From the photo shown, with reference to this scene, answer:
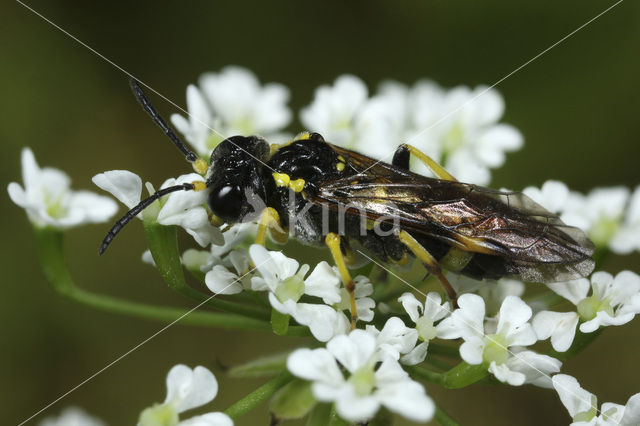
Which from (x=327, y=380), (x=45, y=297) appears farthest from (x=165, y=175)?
(x=327, y=380)

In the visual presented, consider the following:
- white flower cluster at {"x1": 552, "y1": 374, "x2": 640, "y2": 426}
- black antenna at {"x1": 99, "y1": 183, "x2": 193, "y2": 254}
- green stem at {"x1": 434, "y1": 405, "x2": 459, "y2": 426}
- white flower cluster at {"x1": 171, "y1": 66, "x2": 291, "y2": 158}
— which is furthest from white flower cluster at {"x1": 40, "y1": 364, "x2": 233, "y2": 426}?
white flower cluster at {"x1": 171, "y1": 66, "x2": 291, "y2": 158}

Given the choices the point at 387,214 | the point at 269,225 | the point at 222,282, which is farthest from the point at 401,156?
the point at 222,282

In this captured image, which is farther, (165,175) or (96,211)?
(165,175)

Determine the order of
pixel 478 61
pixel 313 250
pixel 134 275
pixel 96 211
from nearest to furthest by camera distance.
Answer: pixel 96 211, pixel 313 250, pixel 134 275, pixel 478 61

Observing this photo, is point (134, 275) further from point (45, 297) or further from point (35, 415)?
point (35, 415)

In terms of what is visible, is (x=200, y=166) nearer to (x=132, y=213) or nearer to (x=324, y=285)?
(x=132, y=213)

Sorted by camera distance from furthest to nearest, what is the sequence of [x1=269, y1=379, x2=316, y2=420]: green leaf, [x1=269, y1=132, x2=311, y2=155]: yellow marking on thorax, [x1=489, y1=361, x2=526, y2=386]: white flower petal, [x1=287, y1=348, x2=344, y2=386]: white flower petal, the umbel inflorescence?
1. [x1=269, y1=132, x2=311, y2=155]: yellow marking on thorax
2. [x1=269, y1=379, x2=316, y2=420]: green leaf
3. [x1=489, y1=361, x2=526, y2=386]: white flower petal
4. the umbel inflorescence
5. [x1=287, y1=348, x2=344, y2=386]: white flower petal

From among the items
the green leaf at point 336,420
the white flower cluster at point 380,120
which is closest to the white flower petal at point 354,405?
the green leaf at point 336,420

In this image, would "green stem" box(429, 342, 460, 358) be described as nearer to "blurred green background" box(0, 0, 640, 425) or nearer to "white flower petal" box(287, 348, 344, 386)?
"white flower petal" box(287, 348, 344, 386)
